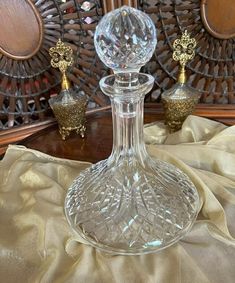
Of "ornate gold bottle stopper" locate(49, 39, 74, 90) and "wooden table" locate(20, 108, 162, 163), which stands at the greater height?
"ornate gold bottle stopper" locate(49, 39, 74, 90)

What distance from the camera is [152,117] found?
77cm

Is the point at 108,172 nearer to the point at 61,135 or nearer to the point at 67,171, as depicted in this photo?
the point at 67,171

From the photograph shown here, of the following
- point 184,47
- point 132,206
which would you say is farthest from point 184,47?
point 132,206

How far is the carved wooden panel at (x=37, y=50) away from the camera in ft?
2.13

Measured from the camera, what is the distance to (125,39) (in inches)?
15.0

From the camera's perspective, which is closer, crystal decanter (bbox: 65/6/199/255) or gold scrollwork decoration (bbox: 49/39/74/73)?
crystal decanter (bbox: 65/6/199/255)

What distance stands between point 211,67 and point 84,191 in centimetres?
42

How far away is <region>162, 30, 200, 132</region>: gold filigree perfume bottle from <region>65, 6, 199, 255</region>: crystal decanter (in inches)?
7.2

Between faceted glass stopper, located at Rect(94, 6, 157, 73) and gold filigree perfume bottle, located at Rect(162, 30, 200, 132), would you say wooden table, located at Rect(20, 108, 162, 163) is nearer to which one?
gold filigree perfume bottle, located at Rect(162, 30, 200, 132)

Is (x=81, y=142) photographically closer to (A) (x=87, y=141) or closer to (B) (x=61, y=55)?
(A) (x=87, y=141)

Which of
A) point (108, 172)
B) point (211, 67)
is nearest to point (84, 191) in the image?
point (108, 172)

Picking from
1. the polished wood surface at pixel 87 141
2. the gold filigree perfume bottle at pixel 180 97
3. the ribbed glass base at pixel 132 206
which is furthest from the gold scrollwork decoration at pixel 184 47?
the ribbed glass base at pixel 132 206

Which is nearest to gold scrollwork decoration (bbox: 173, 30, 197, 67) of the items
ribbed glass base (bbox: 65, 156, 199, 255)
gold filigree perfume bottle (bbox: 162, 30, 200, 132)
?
gold filigree perfume bottle (bbox: 162, 30, 200, 132)

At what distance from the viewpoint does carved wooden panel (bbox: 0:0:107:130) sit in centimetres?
65
